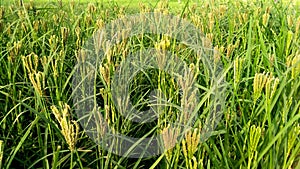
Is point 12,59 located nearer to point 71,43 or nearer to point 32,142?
point 32,142

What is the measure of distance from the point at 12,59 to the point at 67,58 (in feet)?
1.38

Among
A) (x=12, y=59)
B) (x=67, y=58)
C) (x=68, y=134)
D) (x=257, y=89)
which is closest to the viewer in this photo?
(x=68, y=134)

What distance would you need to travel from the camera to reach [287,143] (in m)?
0.93

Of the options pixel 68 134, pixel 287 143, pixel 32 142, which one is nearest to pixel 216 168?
pixel 287 143

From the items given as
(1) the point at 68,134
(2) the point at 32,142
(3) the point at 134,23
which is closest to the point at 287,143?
(1) the point at 68,134

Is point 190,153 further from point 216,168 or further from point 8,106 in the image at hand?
point 8,106

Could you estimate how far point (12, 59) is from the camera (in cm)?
123

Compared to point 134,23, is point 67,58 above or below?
below

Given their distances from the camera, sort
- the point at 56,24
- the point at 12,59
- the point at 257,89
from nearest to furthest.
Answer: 1. the point at 257,89
2. the point at 12,59
3. the point at 56,24

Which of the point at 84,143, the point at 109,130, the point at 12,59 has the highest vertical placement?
the point at 12,59

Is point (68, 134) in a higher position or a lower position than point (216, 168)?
higher

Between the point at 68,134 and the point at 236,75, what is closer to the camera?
the point at 68,134

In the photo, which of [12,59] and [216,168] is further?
[12,59]

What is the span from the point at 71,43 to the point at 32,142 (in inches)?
26.8
